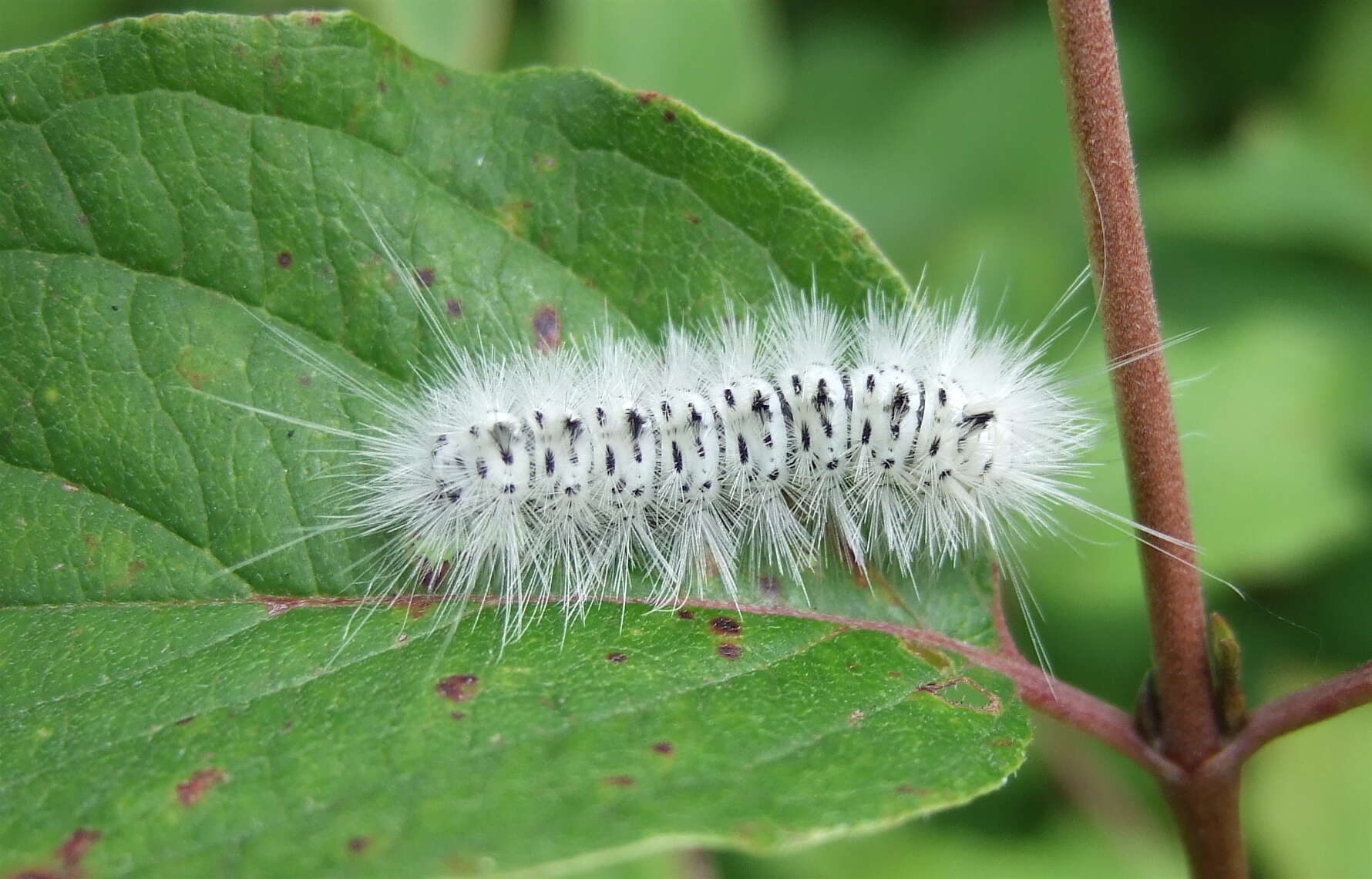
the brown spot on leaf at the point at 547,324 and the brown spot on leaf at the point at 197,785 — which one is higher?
the brown spot on leaf at the point at 547,324

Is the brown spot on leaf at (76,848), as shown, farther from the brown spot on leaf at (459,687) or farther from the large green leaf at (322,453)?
the brown spot on leaf at (459,687)

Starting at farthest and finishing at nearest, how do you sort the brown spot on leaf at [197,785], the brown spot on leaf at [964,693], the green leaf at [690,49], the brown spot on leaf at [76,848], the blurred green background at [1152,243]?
1. the green leaf at [690,49]
2. the blurred green background at [1152,243]
3. the brown spot on leaf at [964,693]
4. the brown spot on leaf at [197,785]
5. the brown spot on leaf at [76,848]

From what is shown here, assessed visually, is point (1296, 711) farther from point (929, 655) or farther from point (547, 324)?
point (547, 324)

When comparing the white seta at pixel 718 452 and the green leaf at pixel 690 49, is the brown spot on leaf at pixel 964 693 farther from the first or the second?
the green leaf at pixel 690 49

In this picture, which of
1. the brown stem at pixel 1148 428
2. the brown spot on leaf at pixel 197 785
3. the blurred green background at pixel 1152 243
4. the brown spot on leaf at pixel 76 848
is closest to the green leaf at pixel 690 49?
the blurred green background at pixel 1152 243

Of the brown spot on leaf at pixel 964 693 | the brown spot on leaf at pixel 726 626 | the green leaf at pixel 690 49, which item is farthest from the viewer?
the green leaf at pixel 690 49

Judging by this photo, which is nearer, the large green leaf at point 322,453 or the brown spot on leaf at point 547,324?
the large green leaf at point 322,453

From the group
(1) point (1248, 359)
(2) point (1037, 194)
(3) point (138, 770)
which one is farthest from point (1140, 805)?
(3) point (138, 770)

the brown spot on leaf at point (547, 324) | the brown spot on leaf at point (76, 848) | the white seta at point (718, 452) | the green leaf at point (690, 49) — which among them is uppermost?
the green leaf at point (690, 49)
